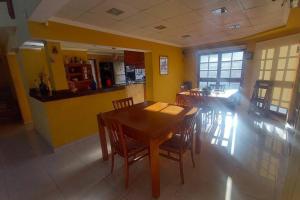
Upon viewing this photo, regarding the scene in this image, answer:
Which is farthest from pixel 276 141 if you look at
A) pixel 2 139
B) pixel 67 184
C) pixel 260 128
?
pixel 2 139

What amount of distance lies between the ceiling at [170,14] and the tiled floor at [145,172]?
2005 mm

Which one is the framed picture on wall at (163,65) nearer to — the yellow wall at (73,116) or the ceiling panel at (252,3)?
the yellow wall at (73,116)

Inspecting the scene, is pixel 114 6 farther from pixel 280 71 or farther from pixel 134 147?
pixel 280 71

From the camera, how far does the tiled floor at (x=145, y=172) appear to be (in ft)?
5.19

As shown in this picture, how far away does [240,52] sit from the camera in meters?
4.63

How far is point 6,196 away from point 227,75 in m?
5.91

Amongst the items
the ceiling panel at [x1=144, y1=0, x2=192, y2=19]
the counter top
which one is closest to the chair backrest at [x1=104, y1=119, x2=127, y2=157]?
the counter top

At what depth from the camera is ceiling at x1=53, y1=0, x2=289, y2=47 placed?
78.6 inches

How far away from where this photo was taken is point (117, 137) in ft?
5.60

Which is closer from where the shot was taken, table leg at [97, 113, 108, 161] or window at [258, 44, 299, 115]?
table leg at [97, 113, 108, 161]

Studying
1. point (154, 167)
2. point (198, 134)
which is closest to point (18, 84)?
point (154, 167)

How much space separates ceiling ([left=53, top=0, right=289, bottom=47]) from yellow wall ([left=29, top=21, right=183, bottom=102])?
0.17 meters

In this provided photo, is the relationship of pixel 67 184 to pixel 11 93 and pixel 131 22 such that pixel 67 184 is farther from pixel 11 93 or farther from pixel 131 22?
pixel 11 93

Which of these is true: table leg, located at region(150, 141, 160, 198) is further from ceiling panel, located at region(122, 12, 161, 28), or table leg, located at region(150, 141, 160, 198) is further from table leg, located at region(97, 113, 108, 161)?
ceiling panel, located at region(122, 12, 161, 28)
